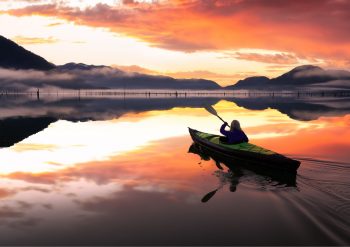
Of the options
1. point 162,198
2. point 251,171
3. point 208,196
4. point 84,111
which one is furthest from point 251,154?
point 84,111

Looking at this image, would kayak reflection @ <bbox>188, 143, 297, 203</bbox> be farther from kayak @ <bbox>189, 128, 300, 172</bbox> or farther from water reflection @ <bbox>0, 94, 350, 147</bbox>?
water reflection @ <bbox>0, 94, 350, 147</bbox>

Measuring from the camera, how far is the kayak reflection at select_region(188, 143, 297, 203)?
52.4 feet

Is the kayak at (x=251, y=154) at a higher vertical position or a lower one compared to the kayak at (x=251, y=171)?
higher

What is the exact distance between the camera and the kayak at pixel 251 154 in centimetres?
1718

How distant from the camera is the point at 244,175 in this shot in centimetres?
1791

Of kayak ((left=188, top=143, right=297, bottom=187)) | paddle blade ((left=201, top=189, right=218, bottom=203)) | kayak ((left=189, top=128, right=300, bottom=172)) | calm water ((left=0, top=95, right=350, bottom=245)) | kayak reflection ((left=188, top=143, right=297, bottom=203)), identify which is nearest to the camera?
calm water ((left=0, top=95, right=350, bottom=245))

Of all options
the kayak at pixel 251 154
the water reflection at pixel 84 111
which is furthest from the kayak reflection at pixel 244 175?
the water reflection at pixel 84 111

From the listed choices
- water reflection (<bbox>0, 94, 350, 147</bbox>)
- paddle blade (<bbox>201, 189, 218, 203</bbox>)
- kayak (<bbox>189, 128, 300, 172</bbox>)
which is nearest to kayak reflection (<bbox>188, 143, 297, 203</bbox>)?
paddle blade (<bbox>201, 189, 218, 203</bbox>)

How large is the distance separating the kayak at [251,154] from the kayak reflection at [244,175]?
7.5 inches

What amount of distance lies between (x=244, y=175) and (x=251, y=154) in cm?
161

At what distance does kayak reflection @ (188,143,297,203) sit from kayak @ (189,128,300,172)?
7.5 inches

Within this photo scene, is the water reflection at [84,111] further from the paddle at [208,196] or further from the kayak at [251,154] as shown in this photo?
the paddle at [208,196]

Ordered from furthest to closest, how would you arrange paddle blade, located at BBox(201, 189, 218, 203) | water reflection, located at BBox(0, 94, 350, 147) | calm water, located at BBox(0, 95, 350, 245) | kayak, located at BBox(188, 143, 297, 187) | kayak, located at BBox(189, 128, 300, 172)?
water reflection, located at BBox(0, 94, 350, 147), kayak, located at BBox(189, 128, 300, 172), kayak, located at BBox(188, 143, 297, 187), paddle blade, located at BBox(201, 189, 218, 203), calm water, located at BBox(0, 95, 350, 245)

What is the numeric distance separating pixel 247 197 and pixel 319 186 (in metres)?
3.27
